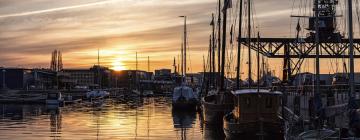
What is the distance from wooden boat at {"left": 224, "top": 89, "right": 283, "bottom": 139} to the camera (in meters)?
40.5

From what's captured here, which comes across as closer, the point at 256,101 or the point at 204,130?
the point at 256,101

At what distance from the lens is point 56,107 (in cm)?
10525

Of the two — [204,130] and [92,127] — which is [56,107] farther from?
[204,130]

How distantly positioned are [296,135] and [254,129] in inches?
342

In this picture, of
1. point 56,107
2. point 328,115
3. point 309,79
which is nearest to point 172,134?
point 328,115

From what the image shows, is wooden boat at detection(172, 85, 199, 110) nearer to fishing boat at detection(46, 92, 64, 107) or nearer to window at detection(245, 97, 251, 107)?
fishing boat at detection(46, 92, 64, 107)

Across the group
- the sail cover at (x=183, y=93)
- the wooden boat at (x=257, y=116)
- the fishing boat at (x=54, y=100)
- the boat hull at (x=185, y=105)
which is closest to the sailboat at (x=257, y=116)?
the wooden boat at (x=257, y=116)

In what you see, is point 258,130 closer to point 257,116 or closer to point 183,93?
point 257,116

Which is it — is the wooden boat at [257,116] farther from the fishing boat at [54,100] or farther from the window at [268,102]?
the fishing boat at [54,100]

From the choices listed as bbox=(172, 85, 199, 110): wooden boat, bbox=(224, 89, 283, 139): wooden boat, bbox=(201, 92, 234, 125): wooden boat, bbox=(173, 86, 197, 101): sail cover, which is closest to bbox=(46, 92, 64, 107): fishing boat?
bbox=(173, 86, 197, 101): sail cover

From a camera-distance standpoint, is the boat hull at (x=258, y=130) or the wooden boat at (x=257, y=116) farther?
the wooden boat at (x=257, y=116)

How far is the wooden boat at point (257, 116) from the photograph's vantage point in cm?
4053

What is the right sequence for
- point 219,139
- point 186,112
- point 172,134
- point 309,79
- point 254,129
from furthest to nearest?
point 186,112 → point 309,79 → point 172,134 → point 219,139 → point 254,129

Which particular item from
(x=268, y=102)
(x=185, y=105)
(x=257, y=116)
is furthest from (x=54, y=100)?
(x=268, y=102)
